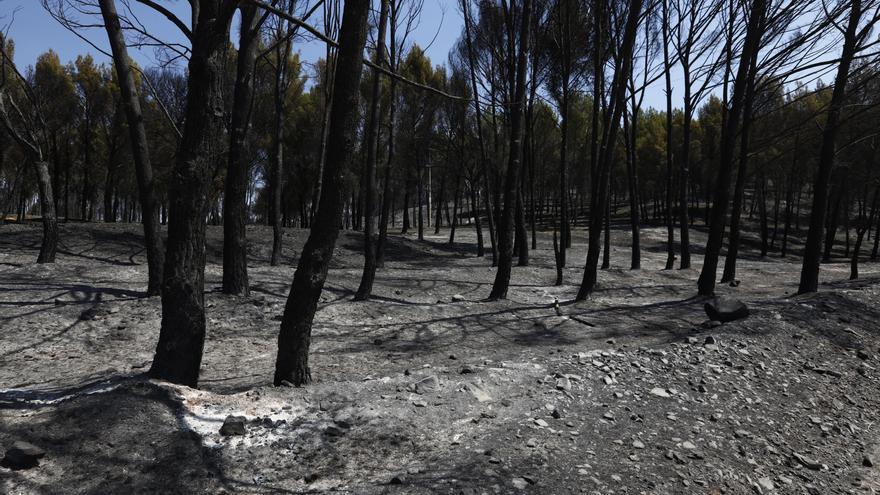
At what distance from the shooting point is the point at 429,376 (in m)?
5.11

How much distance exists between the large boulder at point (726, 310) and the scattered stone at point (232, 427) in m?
6.69

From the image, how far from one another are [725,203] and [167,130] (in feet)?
80.2

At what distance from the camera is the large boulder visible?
782cm

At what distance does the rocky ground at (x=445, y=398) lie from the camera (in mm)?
3590

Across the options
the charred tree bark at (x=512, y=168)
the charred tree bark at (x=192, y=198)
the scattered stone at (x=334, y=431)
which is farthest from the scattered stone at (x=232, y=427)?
the charred tree bark at (x=512, y=168)

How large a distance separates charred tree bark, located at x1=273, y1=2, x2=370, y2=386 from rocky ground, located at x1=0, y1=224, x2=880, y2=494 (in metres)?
0.41

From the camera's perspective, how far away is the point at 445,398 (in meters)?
4.71

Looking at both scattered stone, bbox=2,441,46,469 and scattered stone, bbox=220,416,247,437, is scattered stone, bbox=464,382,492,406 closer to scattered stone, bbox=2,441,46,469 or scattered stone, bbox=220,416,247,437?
scattered stone, bbox=220,416,247,437

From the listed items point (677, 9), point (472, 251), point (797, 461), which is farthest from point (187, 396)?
point (472, 251)

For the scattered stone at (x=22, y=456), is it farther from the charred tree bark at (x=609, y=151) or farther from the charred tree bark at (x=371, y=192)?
the charred tree bark at (x=609, y=151)

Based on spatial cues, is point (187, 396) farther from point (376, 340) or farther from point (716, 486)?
point (716, 486)

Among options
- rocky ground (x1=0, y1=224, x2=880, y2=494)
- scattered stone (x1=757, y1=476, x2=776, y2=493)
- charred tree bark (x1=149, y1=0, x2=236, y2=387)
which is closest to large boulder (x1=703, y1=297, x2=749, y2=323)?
rocky ground (x1=0, y1=224, x2=880, y2=494)

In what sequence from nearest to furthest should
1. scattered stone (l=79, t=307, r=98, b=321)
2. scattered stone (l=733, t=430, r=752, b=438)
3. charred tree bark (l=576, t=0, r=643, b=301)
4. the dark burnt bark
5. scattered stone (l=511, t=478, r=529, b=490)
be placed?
scattered stone (l=511, t=478, r=529, b=490) < scattered stone (l=733, t=430, r=752, b=438) < scattered stone (l=79, t=307, r=98, b=321) < the dark burnt bark < charred tree bark (l=576, t=0, r=643, b=301)

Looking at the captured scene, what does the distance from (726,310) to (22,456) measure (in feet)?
26.5
